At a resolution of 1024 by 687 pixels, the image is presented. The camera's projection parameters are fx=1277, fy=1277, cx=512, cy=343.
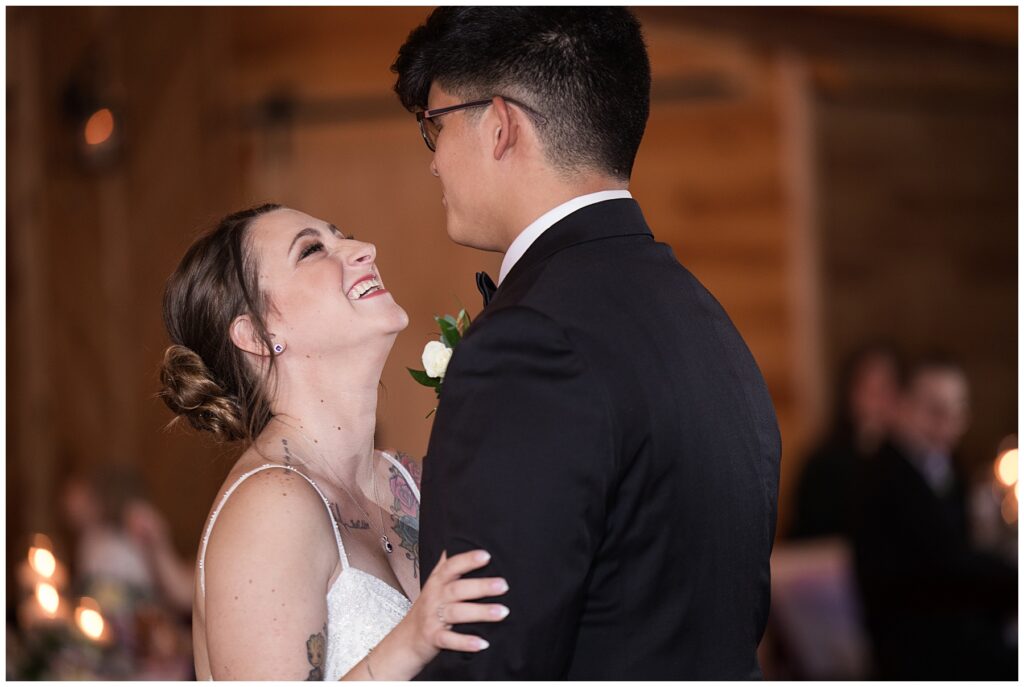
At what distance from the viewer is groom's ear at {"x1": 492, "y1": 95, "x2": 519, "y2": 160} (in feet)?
4.91

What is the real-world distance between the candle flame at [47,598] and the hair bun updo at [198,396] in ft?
6.26

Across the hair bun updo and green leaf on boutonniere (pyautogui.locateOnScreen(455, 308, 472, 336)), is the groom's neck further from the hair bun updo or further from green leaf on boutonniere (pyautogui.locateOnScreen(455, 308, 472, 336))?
the hair bun updo

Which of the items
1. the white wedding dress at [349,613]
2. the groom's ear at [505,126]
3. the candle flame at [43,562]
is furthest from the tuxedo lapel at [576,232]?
the candle flame at [43,562]

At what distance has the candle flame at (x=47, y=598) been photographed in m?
3.57

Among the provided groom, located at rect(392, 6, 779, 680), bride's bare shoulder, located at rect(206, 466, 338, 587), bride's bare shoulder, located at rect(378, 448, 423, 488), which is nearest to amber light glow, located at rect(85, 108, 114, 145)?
bride's bare shoulder, located at rect(378, 448, 423, 488)

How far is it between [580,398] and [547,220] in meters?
0.26

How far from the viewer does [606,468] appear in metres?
1.36

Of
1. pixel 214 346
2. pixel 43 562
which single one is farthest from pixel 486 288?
pixel 43 562

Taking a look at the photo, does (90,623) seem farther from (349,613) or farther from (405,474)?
(349,613)

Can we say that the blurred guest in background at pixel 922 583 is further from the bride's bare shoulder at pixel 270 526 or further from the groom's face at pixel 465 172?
the groom's face at pixel 465 172

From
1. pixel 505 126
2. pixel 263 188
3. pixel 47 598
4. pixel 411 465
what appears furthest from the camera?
pixel 263 188

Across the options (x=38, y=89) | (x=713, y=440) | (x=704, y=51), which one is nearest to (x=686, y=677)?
(x=713, y=440)

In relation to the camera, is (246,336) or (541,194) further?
(246,336)

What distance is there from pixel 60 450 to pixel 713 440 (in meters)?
6.09
